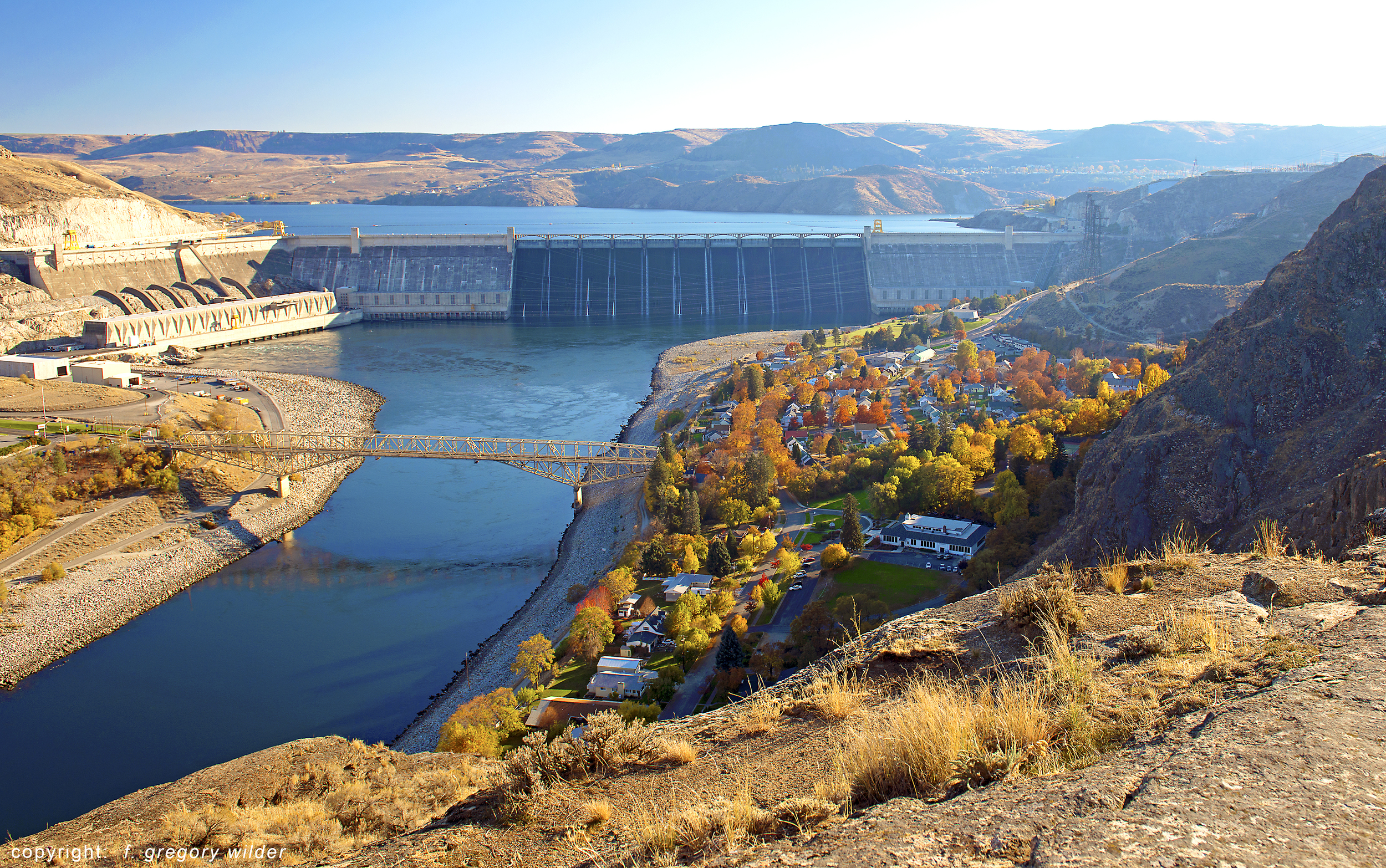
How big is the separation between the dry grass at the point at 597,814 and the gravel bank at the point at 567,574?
903 centimetres

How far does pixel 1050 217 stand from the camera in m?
61.0

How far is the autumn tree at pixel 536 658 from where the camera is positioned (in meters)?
12.5

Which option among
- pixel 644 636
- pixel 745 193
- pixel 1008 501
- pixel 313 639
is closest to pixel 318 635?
pixel 313 639

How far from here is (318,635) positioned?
15297 mm

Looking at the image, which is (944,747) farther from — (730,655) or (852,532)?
(852,532)

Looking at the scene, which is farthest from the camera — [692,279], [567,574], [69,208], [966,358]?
[692,279]

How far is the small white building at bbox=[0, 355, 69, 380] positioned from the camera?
27734 mm

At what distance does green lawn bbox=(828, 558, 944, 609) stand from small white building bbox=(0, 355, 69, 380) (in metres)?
26.1

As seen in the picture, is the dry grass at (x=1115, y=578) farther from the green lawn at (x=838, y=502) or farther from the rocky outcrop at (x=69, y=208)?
the rocky outcrop at (x=69, y=208)

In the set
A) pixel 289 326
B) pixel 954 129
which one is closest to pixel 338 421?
pixel 289 326

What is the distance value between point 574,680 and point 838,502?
27.2 feet

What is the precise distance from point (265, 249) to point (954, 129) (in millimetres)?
158037

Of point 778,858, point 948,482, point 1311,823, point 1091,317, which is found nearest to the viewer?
point 1311,823

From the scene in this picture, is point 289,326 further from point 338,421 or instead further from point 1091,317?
point 1091,317
